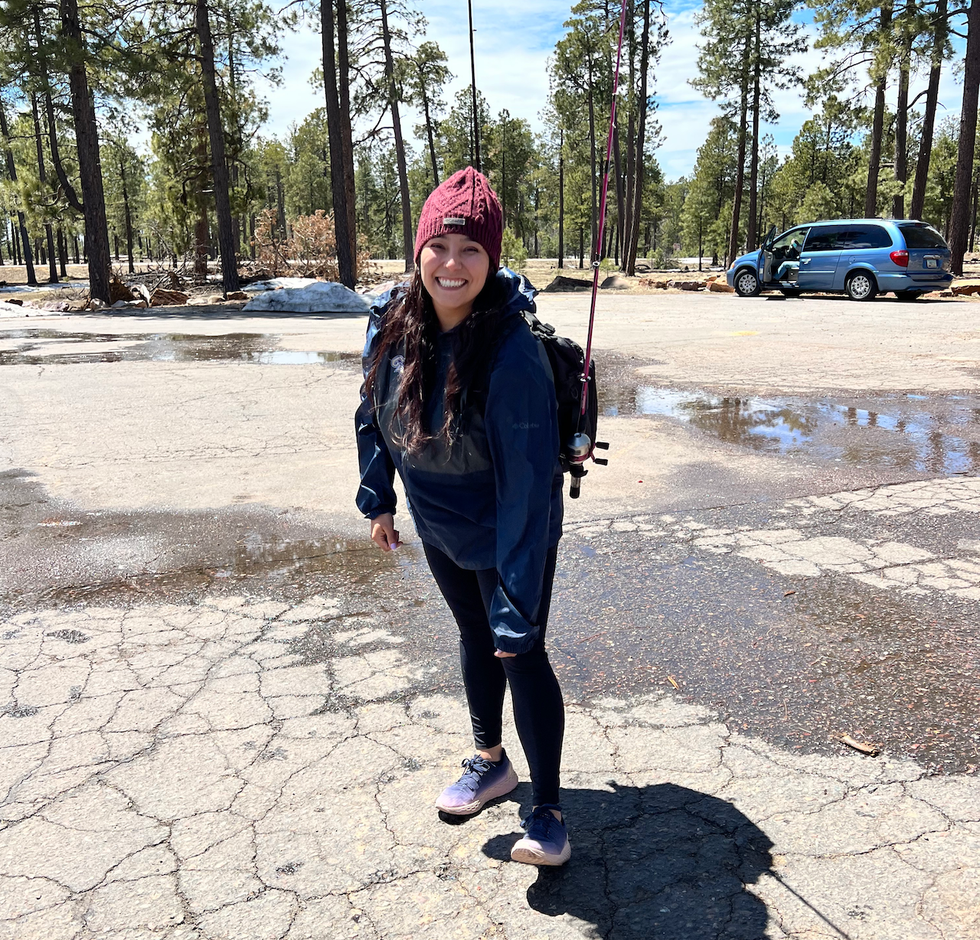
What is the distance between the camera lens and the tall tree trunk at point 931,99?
68.7 feet

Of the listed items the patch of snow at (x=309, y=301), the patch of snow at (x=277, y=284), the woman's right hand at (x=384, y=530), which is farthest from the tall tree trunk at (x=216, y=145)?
the woman's right hand at (x=384, y=530)

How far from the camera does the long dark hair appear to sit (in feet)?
6.92

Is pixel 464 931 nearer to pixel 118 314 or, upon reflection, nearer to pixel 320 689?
pixel 320 689

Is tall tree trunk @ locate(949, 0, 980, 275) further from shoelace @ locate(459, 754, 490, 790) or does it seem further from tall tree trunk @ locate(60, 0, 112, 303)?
shoelace @ locate(459, 754, 490, 790)

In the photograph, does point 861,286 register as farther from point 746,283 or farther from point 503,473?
point 503,473

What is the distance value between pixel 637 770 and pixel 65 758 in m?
1.78

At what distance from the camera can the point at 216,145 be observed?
23297 mm

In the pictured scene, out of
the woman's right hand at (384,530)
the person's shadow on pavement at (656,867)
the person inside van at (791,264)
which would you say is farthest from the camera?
the person inside van at (791,264)

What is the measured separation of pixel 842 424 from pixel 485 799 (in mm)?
5846

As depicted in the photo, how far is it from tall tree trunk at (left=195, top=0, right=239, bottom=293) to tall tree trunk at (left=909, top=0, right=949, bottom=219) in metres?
18.1

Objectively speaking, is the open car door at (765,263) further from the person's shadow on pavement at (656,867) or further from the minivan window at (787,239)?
the person's shadow on pavement at (656,867)

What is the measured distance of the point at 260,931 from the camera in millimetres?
2016

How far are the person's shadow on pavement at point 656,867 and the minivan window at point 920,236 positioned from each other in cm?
1892

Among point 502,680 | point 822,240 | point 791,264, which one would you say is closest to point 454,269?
point 502,680
